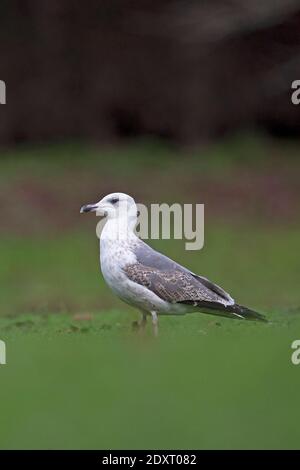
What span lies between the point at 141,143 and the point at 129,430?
24595mm

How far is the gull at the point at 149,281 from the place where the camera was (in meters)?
9.74

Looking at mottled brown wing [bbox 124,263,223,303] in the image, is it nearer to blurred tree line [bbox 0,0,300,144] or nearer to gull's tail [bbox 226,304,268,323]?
gull's tail [bbox 226,304,268,323]

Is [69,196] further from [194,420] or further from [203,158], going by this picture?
[194,420]

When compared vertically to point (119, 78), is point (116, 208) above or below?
below

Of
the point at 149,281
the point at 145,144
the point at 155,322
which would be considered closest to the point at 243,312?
the point at 155,322

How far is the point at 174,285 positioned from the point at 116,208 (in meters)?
0.82

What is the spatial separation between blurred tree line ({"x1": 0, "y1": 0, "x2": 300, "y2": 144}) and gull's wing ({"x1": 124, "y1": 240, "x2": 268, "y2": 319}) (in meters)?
21.8

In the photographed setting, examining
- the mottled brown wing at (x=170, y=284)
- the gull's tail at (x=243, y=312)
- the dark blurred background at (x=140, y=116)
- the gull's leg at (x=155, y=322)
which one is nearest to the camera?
the mottled brown wing at (x=170, y=284)

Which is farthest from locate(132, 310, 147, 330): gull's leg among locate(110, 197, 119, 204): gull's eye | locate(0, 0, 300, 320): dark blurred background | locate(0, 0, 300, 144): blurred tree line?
locate(0, 0, 300, 144): blurred tree line

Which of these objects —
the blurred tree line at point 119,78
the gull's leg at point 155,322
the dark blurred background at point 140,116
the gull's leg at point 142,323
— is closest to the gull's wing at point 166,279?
the gull's leg at point 155,322

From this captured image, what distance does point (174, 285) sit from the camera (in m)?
9.85

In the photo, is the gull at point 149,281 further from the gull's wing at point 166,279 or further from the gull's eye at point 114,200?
the gull's eye at point 114,200

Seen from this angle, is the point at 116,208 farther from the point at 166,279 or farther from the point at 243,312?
the point at 243,312

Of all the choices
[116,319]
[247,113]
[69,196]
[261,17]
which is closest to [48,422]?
[116,319]
